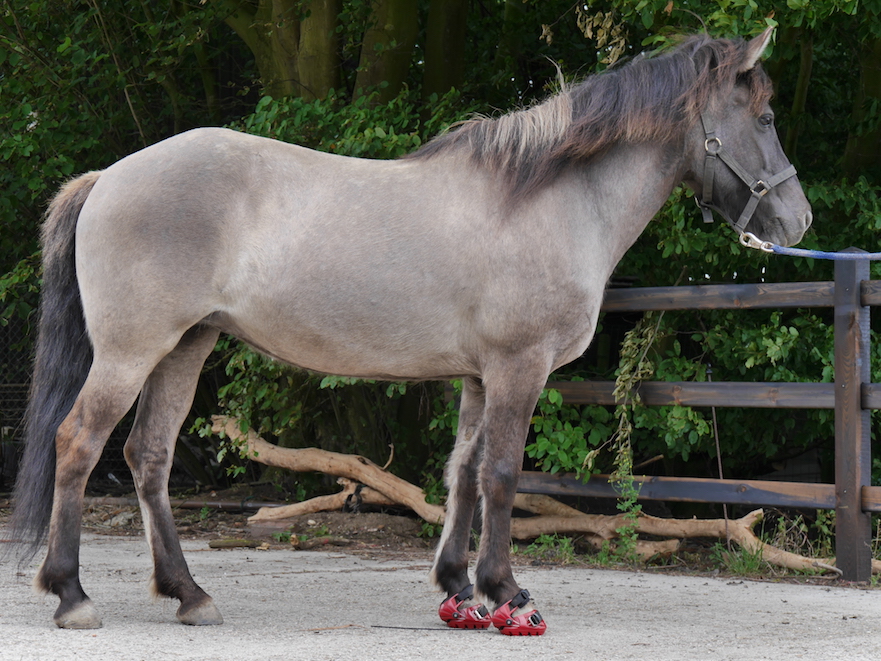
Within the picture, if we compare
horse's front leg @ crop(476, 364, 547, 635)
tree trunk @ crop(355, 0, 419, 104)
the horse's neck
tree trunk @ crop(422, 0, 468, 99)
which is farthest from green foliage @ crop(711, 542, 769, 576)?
tree trunk @ crop(422, 0, 468, 99)

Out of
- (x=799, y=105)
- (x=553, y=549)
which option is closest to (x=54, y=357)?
(x=553, y=549)

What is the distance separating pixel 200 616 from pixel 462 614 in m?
1.01

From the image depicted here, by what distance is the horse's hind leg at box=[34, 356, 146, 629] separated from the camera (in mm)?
3572

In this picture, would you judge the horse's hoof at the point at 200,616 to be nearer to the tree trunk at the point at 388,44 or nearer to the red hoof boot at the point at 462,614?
the red hoof boot at the point at 462,614

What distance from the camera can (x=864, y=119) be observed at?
22.1ft

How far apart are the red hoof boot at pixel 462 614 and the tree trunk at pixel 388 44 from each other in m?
4.36

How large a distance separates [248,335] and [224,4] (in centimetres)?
463

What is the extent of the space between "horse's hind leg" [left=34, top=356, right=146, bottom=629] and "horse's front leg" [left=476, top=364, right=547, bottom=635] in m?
1.38

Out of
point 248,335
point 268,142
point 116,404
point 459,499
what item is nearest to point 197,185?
point 268,142

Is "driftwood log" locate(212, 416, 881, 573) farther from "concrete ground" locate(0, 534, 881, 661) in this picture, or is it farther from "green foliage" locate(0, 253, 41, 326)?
"green foliage" locate(0, 253, 41, 326)

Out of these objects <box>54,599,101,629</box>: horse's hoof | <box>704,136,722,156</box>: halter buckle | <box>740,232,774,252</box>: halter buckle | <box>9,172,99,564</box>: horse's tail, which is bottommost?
<box>54,599,101,629</box>: horse's hoof

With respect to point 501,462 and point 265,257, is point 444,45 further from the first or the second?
point 501,462

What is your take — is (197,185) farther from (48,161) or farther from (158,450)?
(48,161)

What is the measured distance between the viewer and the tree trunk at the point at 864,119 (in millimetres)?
6805
